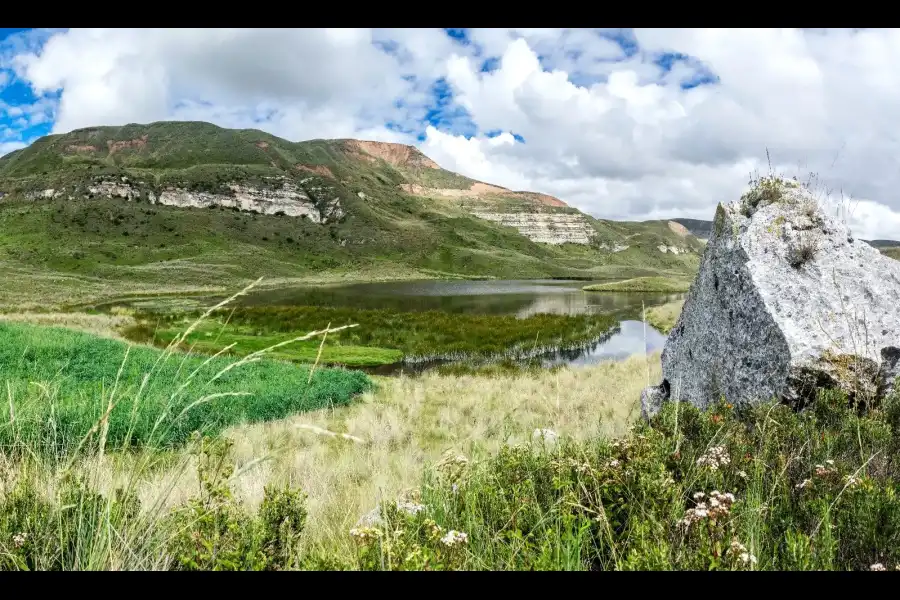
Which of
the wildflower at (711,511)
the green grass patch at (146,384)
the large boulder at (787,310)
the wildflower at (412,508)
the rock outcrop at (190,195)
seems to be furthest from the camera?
the rock outcrop at (190,195)

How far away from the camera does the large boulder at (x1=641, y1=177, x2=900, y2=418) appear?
6.44 m

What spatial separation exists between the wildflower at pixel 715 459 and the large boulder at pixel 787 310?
183cm

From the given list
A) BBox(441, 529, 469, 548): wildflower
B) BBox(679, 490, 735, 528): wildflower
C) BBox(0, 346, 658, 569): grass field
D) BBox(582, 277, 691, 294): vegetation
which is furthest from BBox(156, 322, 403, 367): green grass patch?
BBox(582, 277, 691, 294): vegetation

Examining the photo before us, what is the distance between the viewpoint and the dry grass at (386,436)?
4215mm

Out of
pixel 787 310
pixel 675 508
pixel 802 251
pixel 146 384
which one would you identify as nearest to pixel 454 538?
pixel 675 508

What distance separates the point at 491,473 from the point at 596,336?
1300 inches

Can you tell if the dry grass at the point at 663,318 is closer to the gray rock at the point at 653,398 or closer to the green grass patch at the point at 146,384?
the green grass patch at the point at 146,384

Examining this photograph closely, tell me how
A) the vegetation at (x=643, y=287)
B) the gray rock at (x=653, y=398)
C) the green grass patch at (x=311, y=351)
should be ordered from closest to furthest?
the gray rock at (x=653, y=398) → the green grass patch at (x=311, y=351) → the vegetation at (x=643, y=287)

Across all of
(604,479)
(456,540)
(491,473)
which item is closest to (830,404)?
(604,479)

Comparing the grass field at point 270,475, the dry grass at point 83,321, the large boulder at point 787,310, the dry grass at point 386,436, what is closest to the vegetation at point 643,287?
the dry grass at point 386,436

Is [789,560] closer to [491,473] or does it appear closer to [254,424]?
[491,473]

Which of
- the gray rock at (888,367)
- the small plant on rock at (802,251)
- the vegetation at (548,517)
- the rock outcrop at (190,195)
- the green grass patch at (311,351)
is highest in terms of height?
the rock outcrop at (190,195)

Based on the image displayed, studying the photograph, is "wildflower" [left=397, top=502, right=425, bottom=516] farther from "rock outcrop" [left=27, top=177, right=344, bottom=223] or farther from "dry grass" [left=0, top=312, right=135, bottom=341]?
"rock outcrop" [left=27, top=177, right=344, bottom=223]
